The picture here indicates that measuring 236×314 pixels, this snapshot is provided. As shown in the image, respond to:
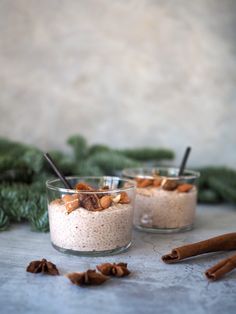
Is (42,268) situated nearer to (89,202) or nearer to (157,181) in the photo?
(89,202)

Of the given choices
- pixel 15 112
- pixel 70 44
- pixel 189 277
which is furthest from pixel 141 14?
pixel 189 277

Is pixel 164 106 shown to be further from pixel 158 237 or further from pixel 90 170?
pixel 158 237

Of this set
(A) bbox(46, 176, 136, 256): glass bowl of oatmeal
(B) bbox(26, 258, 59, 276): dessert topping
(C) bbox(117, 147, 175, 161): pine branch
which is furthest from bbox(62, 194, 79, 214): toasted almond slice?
(C) bbox(117, 147, 175, 161): pine branch

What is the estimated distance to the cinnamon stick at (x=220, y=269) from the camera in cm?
74

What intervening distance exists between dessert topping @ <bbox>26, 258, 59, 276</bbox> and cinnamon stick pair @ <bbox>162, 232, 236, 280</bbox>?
0.20 m

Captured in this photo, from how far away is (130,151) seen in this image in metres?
1.48

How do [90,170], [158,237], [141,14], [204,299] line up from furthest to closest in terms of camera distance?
[141,14] < [90,170] < [158,237] < [204,299]

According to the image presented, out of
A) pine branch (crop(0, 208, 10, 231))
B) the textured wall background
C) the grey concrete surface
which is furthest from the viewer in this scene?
the textured wall background

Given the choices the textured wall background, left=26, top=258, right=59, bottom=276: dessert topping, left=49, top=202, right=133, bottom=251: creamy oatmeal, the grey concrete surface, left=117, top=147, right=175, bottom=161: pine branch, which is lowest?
the grey concrete surface

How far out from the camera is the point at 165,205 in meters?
1.06

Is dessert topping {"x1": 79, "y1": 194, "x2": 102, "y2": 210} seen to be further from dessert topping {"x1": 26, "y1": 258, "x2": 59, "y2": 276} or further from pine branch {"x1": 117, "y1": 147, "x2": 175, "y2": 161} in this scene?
pine branch {"x1": 117, "y1": 147, "x2": 175, "y2": 161}

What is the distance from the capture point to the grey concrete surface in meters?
0.64

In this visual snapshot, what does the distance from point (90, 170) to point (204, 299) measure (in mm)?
707

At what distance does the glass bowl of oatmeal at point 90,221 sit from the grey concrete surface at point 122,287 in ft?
0.07
